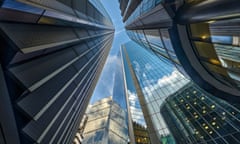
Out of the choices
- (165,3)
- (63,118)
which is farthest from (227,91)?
(63,118)

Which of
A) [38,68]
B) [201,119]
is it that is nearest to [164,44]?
[38,68]

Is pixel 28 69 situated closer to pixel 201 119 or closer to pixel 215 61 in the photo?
pixel 215 61

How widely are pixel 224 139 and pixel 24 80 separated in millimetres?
20286

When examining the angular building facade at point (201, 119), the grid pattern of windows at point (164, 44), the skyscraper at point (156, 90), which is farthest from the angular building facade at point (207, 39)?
the angular building facade at point (201, 119)

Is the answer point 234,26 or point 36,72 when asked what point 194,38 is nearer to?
point 234,26

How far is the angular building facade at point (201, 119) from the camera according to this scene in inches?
637

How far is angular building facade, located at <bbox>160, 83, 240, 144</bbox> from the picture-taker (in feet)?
53.1

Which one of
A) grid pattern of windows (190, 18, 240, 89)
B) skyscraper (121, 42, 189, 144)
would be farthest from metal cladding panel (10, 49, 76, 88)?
skyscraper (121, 42, 189, 144)

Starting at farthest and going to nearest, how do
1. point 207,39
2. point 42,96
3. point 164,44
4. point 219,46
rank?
point 164,44, point 42,96, point 207,39, point 219,46

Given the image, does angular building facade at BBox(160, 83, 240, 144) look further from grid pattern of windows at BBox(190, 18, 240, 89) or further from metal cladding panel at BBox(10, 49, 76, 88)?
metal cladding panel at BBox(10, 49, 76, 88)

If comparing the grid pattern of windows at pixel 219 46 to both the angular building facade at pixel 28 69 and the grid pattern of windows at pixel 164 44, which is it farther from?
the angular building facade at pixel 28 69

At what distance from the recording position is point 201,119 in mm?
19656

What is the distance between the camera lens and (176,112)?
2352cm

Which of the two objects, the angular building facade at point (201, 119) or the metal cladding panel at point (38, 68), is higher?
the metal cladding panel at point (38, 68)
